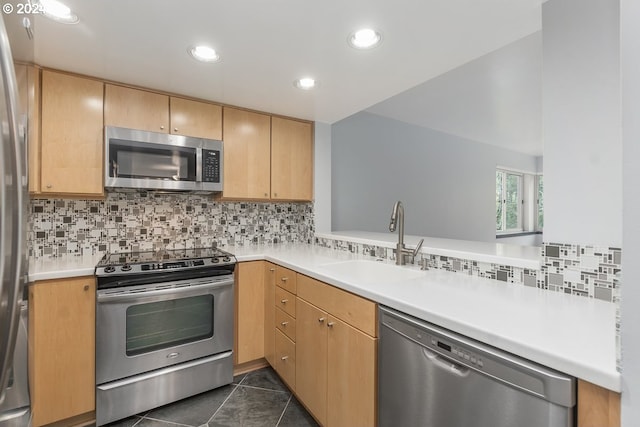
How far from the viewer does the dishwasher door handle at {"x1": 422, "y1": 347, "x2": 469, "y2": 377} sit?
94 cm

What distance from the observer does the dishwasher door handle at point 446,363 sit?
941 mm

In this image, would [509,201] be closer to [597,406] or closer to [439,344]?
[439,344]

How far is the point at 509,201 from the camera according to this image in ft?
20.1

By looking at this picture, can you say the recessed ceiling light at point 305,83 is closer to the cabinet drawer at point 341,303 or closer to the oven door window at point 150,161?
the oven door window at point 150,161

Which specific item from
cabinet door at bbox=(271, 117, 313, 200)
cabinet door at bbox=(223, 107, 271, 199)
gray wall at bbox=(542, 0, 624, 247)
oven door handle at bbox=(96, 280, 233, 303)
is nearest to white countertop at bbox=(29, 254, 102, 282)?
oven door handle at bbox=(96, 280, 233, 303)

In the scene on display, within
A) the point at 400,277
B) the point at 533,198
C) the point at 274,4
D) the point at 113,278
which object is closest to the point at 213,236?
the point at 113,278

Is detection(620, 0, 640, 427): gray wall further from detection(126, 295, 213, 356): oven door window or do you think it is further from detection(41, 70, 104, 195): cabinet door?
detection(41, 70, 104, 195): cabinet door

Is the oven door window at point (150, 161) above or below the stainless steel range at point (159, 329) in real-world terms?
above

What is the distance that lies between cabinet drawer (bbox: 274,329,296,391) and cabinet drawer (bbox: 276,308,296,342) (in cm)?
4

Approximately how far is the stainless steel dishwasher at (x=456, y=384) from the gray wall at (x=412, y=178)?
2.21 meters

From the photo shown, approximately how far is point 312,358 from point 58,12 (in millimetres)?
2085

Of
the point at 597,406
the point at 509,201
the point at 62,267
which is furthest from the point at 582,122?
the point at 509,201

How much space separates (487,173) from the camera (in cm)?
534

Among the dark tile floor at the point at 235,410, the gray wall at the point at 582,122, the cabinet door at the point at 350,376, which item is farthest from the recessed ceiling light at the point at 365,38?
the dark tile floor at the point at 235,410
